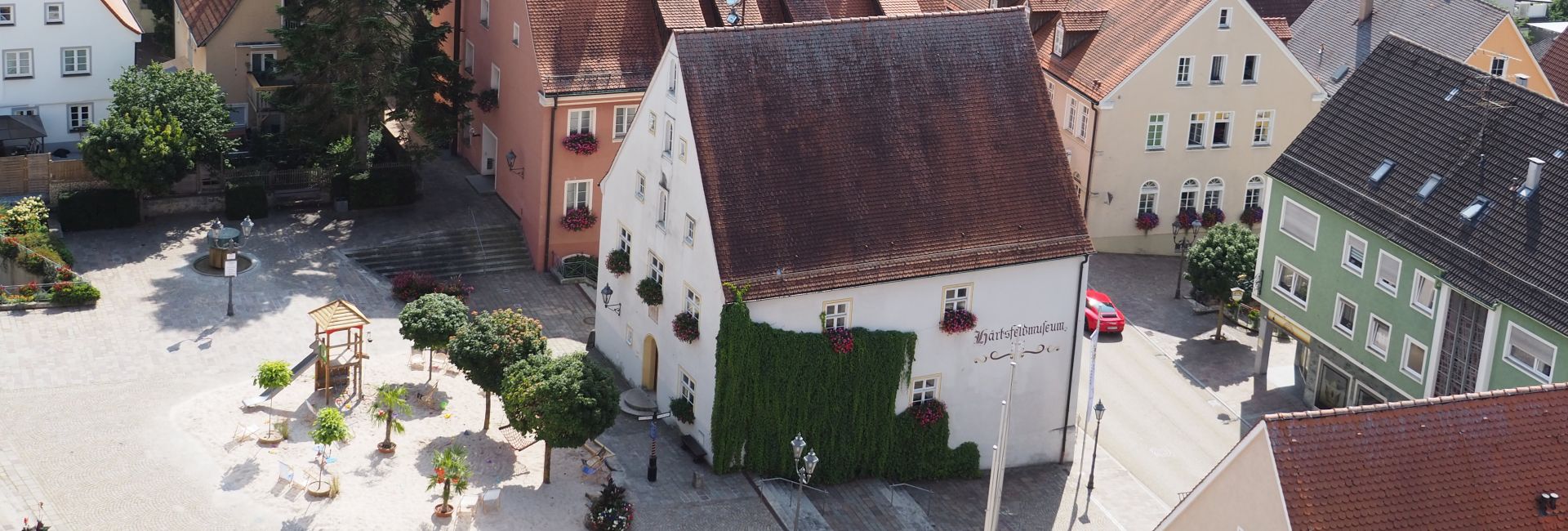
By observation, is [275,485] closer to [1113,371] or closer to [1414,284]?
[1113,371]

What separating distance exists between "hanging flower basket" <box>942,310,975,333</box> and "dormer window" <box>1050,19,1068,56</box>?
77.9ft

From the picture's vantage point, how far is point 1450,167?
5734 centimetres

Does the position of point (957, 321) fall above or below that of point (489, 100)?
below

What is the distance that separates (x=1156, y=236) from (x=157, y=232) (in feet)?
118

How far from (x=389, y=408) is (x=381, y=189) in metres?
17.8

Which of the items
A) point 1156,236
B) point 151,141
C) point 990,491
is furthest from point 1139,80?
point 151,141

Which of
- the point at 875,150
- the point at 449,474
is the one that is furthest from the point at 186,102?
the point at 875,150

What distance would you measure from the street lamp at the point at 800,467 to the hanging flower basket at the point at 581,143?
54.8 ft

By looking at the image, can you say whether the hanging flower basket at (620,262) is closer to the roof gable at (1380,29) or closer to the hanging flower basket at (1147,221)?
the hanging flower basket at (1147,221)

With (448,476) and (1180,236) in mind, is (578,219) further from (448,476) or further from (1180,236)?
(1180,236)

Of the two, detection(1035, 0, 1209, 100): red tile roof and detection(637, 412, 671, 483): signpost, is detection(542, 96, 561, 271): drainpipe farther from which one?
detection(1035, 0, 1209, 100): red tile roof

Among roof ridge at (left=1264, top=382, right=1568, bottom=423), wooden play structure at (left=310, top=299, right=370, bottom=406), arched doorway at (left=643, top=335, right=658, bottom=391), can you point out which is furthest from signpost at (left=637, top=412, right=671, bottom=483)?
roof ridge at (left=1264, top=382, right=1568, bottom=423)

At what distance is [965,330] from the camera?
182ft

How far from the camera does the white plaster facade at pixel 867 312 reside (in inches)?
2130
